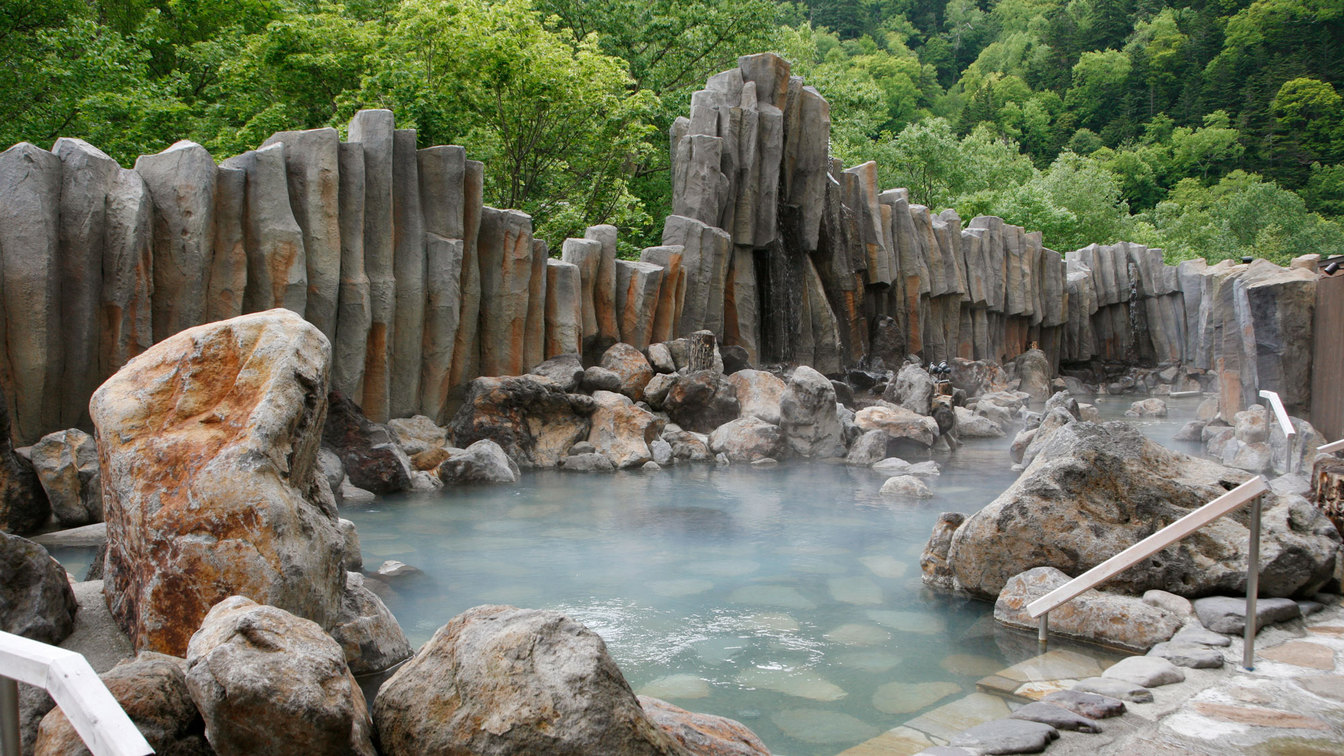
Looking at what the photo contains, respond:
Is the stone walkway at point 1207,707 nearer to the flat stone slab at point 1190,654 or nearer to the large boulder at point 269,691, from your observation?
the flat stone slab at point 1190,654

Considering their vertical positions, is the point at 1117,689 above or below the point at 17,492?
below

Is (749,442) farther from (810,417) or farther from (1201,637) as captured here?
(1201,637)

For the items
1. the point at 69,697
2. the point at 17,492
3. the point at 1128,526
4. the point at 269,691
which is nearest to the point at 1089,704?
the point at 1128,526

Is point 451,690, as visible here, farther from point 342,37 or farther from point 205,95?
point 205,95

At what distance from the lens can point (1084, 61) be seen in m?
58.7

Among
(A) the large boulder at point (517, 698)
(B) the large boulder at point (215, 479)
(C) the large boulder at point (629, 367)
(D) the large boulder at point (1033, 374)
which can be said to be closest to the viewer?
(A) the large boulder at point (517, 698)

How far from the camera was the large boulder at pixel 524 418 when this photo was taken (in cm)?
1163

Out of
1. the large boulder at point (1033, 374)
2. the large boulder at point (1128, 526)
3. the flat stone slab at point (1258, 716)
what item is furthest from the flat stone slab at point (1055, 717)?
the large boulder at point (1033, 374)

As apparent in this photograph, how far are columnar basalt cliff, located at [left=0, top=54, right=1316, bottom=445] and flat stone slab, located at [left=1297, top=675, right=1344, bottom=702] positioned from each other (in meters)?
8.17

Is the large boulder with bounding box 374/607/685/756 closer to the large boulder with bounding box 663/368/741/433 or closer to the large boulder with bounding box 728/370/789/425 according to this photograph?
the large boulder with bounding box 663/368/741/433

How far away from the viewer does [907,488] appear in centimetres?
1019

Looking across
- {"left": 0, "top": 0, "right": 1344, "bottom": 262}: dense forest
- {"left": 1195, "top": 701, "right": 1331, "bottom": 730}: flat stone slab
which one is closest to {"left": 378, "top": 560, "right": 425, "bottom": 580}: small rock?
{"left": 1195, "top": 701, "right": 1331, "bottom": 730}: flat stone slab

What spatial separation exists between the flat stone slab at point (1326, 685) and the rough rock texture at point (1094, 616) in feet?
2.64

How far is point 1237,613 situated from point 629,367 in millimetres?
9588
